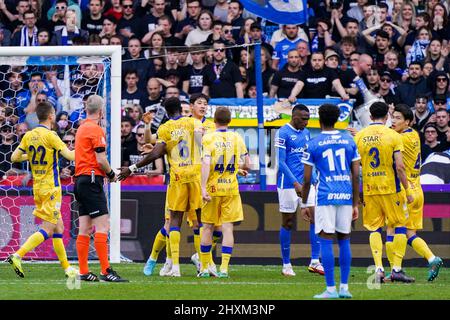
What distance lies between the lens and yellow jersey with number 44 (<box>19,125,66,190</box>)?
1558 cm

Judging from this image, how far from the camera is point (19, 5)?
23.6m

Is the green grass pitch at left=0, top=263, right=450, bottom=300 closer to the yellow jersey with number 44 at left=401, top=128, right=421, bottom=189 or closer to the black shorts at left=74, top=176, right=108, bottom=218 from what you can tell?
the black shorts at left=74, top=176, right=108, bottom=218

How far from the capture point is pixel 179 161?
16.0 metres

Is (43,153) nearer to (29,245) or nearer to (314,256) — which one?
(29,245)

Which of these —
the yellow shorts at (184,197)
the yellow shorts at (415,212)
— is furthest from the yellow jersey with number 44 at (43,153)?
the yellow shorts at (415,212)

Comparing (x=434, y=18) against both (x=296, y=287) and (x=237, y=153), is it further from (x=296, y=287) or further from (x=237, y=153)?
(x=296, y=287)

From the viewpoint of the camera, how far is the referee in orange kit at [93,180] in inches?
576

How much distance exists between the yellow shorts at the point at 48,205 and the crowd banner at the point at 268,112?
5425 mm

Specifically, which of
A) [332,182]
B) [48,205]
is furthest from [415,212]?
[48,205]

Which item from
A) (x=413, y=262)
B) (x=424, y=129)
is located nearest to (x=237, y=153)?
(x=413, y=262)

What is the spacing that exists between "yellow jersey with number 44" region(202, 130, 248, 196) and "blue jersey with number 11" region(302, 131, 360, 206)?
10.0ft

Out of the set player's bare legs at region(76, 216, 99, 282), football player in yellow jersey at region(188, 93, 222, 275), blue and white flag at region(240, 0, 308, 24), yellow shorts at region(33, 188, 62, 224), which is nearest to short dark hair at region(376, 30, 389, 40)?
blue and white flag at region(240, 0, 308, 24)

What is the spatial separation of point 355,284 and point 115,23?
1016 cm

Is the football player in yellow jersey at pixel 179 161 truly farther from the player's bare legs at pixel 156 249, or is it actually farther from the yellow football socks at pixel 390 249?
the yellow football socks at pixel 390 249
